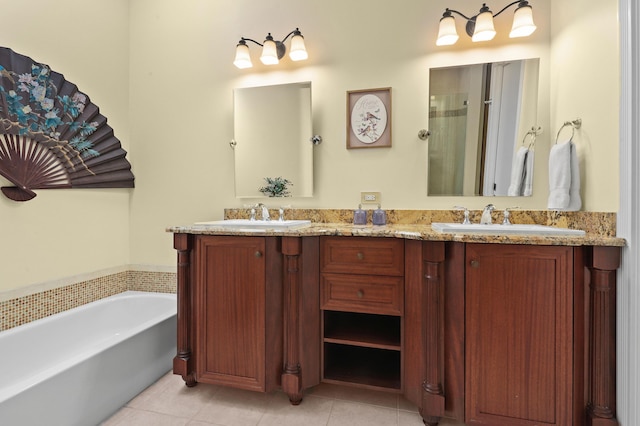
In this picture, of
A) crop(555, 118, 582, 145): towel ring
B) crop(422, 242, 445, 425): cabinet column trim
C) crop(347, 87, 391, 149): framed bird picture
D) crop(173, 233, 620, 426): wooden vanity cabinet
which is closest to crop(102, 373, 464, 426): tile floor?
crop(173, 233, 620, 426): wooden vanity cabinet

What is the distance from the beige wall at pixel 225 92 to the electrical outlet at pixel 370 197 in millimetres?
40

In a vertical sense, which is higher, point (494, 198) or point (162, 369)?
point (494, 198)

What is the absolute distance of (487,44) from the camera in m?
1.83

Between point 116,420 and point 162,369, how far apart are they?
385 mm

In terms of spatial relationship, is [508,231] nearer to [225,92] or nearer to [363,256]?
[363,256]

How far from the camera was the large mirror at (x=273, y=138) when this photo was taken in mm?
2066

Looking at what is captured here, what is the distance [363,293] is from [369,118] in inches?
44.1

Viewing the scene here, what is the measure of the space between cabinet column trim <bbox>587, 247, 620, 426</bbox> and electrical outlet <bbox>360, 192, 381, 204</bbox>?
3.52ft

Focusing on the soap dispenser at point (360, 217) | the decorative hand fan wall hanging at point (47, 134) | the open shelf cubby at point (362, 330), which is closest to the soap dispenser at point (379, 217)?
the soap dispenser at point (360, 217)

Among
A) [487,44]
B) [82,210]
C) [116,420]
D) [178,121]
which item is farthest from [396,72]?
[116,420]

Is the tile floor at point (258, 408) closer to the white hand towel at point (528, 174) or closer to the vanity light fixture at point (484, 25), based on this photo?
the white hand towel at point (528, 174)

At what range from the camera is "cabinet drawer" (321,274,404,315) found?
1.44 meters

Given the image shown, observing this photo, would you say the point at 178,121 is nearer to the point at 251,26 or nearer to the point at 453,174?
the point at 251,26

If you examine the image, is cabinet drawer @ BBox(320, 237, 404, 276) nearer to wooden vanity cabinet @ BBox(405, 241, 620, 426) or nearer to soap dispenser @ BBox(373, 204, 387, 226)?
wooden vanity cabinet @ BBox(405, 241, 620, 426)
